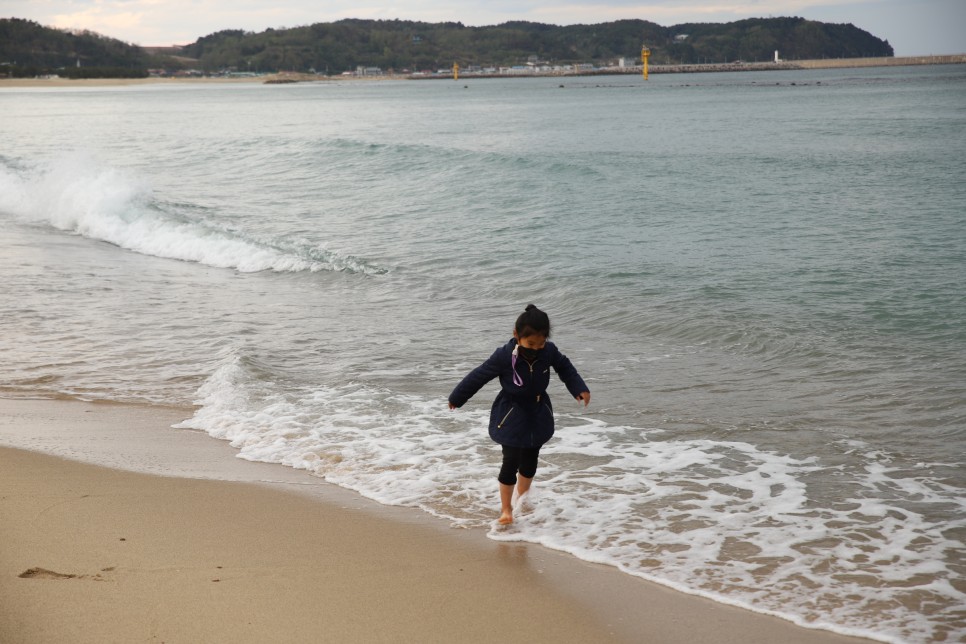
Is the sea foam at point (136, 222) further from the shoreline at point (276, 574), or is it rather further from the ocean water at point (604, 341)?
the shoreline at point (276, 574)

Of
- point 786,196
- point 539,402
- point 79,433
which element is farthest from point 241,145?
point 539,402

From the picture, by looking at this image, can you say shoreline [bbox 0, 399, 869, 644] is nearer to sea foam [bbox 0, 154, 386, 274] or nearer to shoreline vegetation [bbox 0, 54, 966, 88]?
sea foam [bbox 0, 154, 386, 274]

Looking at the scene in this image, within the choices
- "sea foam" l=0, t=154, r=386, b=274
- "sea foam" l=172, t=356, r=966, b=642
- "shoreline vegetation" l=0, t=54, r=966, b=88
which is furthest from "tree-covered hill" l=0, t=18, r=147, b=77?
"sea foam" l=172, t=356, r=966, b=642

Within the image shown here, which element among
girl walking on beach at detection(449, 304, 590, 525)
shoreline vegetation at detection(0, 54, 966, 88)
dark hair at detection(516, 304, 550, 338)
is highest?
shoreline vegetation at detection(0, 54, 966, 88)

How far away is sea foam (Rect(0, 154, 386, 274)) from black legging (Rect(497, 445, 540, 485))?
849 cm

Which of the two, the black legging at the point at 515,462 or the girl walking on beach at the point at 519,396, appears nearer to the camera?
the girl walking on beach at the point at 519,396

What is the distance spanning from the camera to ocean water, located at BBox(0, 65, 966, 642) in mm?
4699

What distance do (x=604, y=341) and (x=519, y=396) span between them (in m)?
4.36

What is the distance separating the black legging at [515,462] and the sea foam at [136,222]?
8485mm

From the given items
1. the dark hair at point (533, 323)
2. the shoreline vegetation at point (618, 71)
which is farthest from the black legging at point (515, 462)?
the shoreline vegetation at point (618, 71)

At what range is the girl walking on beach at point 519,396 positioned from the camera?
471 centimetres

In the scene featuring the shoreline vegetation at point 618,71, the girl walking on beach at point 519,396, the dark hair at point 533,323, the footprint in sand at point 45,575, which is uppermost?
the shoreline vegetation at point 618,71

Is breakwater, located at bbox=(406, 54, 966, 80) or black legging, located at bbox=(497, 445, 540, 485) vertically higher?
breakwater, located at bbox=(406, 54, 966, 80)

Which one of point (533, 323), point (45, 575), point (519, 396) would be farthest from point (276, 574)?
point (533, 323)
